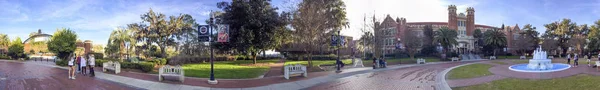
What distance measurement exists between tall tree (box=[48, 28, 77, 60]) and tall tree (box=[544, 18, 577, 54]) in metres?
73.0

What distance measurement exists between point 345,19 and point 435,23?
3404cm

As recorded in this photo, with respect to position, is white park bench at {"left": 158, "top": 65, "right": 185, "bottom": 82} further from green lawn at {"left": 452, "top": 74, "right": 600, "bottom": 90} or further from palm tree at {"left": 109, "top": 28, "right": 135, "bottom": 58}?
palm tree at {"left": 109, "top": 28, "right": 135, "bottom": 58}

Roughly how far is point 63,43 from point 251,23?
658 inches

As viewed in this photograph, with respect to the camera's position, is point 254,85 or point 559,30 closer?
point 254,85

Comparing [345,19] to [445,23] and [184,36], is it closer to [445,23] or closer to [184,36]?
[184,36]

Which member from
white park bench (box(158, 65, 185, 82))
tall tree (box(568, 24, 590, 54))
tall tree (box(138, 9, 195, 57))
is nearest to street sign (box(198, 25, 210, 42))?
white park bench (box(158, 65, 185, 82))

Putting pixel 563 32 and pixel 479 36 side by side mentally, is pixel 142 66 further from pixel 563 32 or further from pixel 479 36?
pixel 563 32

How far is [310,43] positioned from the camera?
22.2 meters

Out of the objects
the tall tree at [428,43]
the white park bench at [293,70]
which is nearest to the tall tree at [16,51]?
the white park bench at [293,70]

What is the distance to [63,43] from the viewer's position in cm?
2725

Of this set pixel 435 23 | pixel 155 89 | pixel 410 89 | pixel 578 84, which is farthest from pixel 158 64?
pixel 435 23

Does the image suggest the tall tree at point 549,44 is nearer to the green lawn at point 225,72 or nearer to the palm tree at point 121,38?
the green lawn at point 225,72

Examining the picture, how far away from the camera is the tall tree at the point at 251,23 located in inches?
973

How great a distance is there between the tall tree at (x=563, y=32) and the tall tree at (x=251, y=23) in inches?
2276
